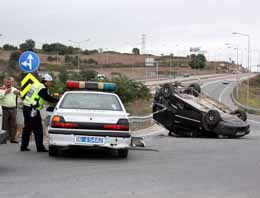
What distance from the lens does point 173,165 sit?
460 inches

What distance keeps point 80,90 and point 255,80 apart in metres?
123

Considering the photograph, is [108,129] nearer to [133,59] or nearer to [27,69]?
[27,69]

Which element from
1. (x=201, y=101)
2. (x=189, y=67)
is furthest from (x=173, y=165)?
(x=189, y=67)

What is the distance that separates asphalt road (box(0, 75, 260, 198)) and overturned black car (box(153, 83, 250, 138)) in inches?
262

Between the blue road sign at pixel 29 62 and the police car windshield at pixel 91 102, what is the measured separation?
4.82 meters

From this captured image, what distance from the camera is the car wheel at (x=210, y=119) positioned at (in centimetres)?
2098

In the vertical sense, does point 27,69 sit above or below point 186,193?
above

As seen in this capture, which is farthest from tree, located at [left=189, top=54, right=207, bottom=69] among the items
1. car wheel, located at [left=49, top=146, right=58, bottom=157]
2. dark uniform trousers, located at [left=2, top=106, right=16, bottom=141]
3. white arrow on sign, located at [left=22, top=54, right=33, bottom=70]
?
car wheel, located at [left=49, top=146, right=58, bottom=157]

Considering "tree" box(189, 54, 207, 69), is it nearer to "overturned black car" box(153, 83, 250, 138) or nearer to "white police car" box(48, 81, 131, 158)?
"overturned black car" box(153, 83, 250, 138)

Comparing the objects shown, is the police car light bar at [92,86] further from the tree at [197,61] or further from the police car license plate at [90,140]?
the tree at [197,61]

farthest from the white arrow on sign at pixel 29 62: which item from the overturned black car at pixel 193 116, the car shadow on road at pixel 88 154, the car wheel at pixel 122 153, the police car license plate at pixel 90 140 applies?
the police car license plate at pixel 90 140

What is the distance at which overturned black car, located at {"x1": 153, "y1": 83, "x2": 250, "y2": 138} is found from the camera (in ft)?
69.9

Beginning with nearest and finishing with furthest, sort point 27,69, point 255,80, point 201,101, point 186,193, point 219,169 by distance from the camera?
point 186,193 < point 219,169 < point 27,69 < point 201,101 < point 255,80

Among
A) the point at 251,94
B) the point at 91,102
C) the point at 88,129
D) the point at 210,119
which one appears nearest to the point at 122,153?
the point at 88,129
